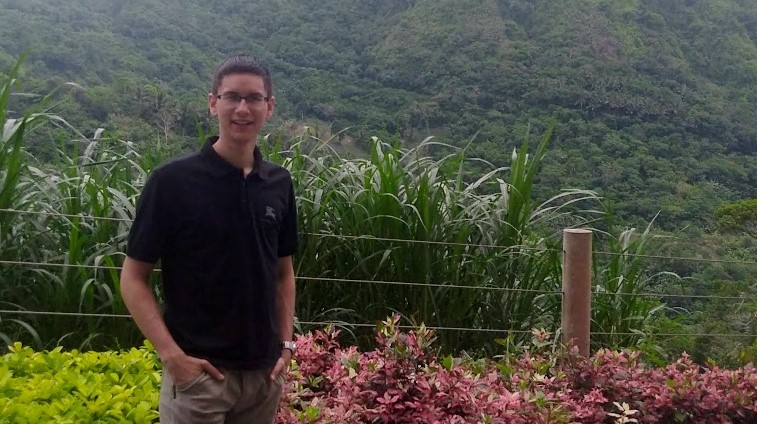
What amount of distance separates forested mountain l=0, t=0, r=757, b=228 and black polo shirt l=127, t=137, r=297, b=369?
13743 mm

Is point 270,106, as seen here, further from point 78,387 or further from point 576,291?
point 576,291

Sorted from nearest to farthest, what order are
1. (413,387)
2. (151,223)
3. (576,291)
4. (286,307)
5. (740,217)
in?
(151,223) < (286,307) < (413,387) < (576,291) < (740,217)

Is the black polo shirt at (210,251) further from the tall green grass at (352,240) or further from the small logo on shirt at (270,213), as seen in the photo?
the tall green grass at (352,240)

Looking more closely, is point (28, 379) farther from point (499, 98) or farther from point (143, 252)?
point (499, 98)

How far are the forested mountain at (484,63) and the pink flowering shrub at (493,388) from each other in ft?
40.4

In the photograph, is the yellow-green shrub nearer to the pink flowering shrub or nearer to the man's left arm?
the pink flowering shrub

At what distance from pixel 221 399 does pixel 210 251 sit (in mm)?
283

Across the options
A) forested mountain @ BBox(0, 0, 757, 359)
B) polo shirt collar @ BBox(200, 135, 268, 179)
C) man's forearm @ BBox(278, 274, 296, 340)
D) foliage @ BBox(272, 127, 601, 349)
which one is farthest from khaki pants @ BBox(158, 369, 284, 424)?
forested mountain @ BBox(0, 0, 757, 359)

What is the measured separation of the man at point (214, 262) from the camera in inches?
58.7

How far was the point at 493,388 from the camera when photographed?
8.39 ft

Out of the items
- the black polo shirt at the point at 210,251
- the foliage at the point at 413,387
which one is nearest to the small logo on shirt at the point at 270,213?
the black polo shirt at the point at 210,251

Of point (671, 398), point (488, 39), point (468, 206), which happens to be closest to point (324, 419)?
point (671, 398)

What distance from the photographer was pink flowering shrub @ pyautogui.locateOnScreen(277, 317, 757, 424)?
2287mm

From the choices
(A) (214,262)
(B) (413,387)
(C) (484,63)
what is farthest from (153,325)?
(C) (484,63)
